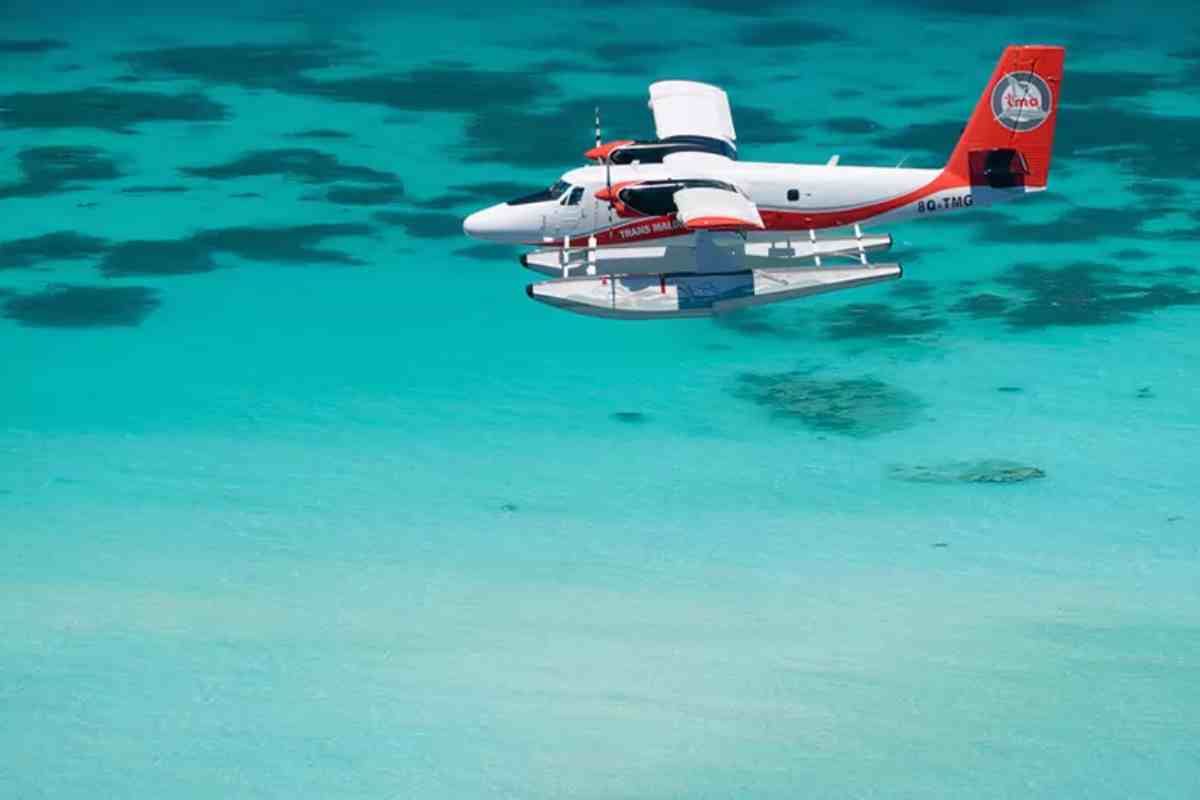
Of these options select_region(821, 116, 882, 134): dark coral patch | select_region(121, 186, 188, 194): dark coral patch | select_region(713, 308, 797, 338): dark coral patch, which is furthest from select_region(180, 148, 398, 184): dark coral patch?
select_region(821, 116, 882, 134): dark coral patch

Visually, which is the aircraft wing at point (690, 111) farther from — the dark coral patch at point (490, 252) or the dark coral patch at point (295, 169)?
the dark coral patch at point (295, 169)

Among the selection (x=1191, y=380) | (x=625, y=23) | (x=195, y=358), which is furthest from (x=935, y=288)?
(x=625, y=23)

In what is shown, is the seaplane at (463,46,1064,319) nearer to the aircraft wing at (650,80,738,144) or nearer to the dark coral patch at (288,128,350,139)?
the aircraft wing at (650,80,738,144)

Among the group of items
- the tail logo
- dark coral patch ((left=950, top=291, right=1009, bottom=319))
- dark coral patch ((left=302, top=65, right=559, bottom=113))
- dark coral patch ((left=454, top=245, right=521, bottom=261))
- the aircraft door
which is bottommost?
dark coral patch ((left=950, top=291, right=1009, bottom=319))

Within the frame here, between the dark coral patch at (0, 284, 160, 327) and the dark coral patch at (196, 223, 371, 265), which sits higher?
the dark coral patch at (196, 223, 371, 265)

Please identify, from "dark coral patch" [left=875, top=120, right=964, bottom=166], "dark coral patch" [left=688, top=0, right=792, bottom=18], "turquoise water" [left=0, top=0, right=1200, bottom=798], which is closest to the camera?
"turquoise water" [left=0, top=0, right=1200, bottom=798]

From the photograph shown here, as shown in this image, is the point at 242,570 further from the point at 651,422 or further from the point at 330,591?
the point at 651,422
